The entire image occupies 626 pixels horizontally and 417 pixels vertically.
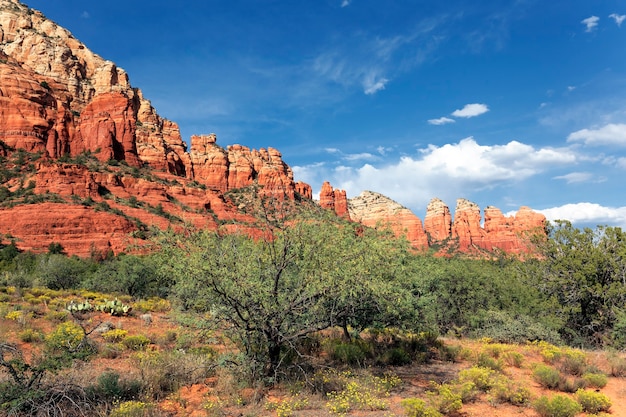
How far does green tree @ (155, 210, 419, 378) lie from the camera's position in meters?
8.86

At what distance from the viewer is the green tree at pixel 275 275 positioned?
8859mm

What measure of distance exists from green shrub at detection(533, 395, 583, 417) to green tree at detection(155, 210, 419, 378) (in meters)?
4.27

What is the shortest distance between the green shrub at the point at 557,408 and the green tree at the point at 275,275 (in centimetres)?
427

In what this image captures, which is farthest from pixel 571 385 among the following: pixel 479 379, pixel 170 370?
pixel 170 370

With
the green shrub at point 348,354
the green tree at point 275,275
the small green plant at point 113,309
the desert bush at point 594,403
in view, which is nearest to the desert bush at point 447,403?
the green tree at point 275,275

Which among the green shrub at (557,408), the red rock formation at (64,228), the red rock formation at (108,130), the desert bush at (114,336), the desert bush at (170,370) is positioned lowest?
the green shrub at (557,408)

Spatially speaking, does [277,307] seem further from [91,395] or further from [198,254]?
[91,395]

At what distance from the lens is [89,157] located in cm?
8206

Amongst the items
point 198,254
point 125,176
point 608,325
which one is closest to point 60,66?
point 125,176

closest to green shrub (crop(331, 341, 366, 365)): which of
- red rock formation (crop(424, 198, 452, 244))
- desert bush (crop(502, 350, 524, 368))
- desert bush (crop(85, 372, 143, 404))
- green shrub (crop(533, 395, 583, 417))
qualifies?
green shrub (crop(533, 395, 583, 417))

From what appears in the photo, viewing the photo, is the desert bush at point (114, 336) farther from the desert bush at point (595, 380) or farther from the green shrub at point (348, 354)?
the desert bush at point (595, 380)

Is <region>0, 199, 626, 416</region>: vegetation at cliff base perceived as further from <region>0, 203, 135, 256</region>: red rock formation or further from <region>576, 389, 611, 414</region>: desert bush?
<region>0, 203, 135, 256</region>: red rock formation

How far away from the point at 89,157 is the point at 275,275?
292 ft

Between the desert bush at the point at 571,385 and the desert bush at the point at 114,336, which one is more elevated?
the desert bush at the point at 114,336
